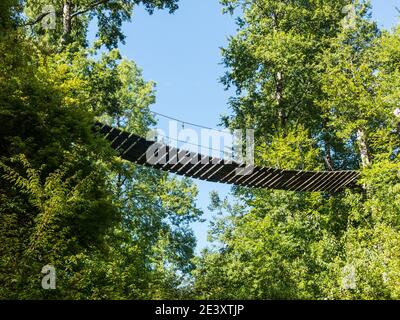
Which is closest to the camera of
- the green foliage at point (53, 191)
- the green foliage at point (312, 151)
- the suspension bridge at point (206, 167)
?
the green foliage at point (53, 191)

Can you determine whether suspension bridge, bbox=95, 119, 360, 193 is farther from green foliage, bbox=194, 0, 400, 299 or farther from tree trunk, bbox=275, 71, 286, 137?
tree trunk, bbox=275, 71, 286, 137

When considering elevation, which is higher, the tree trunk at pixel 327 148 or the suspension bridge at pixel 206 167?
the tree trunk at pixel 327 148

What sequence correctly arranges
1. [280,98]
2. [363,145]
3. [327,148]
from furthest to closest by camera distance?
1. [327,148]
2. [280,98]
3. [363,145]

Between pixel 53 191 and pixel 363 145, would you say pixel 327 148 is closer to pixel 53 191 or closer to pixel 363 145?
pixel 363 145

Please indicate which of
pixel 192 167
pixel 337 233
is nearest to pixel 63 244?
pixel 192 167

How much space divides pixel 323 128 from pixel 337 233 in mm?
5793

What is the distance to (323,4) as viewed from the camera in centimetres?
2303

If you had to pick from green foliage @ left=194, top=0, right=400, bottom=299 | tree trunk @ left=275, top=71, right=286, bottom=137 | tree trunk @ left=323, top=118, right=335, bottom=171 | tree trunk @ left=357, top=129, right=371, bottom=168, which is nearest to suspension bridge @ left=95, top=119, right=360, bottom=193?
green foliage @ left=194, top=0, right=400, bottom=299

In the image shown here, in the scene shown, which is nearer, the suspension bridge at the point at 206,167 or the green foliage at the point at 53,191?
the green foliage at the point at 53,191

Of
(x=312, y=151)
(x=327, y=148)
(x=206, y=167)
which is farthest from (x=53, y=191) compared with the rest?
(x=327, y=148)

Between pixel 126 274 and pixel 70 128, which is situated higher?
pixel 70 128

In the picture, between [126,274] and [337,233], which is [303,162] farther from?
[126,274]

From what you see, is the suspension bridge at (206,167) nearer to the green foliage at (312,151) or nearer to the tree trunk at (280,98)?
the green foliage at (312,151)

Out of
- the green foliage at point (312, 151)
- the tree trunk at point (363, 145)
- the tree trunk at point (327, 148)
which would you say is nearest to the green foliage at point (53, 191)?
the green foliage at point (312, 151)
